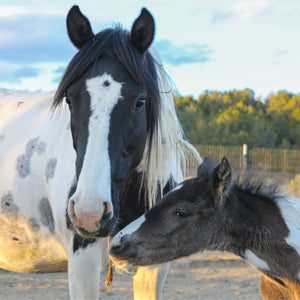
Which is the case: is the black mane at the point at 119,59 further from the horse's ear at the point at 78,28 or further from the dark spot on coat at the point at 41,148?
the dark spot on coat at the point at 41,148

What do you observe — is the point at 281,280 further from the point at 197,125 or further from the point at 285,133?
the point at 285,133

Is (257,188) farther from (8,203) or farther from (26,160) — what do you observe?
(8,203)

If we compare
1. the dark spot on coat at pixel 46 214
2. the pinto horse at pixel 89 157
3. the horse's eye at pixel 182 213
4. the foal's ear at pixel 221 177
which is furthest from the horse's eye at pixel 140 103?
the dark spot on coat at pixel 46 214

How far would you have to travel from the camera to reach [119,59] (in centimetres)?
297

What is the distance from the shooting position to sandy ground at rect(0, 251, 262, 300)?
256 inches

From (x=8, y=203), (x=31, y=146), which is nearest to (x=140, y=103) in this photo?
(x=31, y=146)

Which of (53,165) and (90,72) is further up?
(90,72)

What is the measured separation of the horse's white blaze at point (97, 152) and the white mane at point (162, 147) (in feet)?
1.84

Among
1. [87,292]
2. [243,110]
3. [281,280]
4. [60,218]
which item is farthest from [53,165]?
[243,110]

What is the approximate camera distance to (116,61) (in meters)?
2.98

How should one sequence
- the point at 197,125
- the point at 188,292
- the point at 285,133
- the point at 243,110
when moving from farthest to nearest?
the point at 243,110 < the point at 285,133 < the point at 197,125 < the point at 188,292

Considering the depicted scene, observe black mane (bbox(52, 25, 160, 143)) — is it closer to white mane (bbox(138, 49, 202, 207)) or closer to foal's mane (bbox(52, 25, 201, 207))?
foal's mane (bbox(52, 25, 201, 207))

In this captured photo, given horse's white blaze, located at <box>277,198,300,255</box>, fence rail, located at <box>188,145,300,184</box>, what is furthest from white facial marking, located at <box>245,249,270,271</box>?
fence rail, located at <box>188,145,300,184</box>

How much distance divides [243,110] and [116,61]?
25.1 metres
